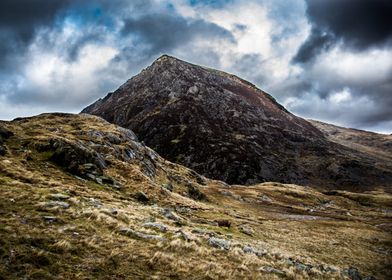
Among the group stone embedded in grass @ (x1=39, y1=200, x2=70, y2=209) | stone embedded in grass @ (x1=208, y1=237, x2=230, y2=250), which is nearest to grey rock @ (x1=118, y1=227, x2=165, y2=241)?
stone embedded in grass @ (x1=208, y1=237, x2=230, y2=250)

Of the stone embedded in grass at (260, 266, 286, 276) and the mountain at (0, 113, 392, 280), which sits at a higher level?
the mountain at (0, 113, 392, 280)

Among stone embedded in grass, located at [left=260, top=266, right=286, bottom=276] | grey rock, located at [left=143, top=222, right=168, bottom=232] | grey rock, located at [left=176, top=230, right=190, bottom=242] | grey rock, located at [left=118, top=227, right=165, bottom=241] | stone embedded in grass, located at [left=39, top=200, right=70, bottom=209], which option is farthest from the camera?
grey rock, located at [left=143, top=222, right=168, bottom=232]

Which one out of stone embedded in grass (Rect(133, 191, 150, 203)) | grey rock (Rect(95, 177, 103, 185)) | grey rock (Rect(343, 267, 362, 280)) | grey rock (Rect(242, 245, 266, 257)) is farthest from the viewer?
grey rock (Rect(95, 177, 103, 185))

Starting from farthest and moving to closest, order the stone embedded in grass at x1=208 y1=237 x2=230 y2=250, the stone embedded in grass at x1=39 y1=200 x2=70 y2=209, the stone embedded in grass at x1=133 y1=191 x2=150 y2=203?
the stone embedded in grass at x1=133 y1=191 x2=150 y2=203
the stone embedded in grass at x1=208 y1=237 x2=230 y2=250
the stone embedded in grass at x1=39 y1=200 x2=70 y2=209

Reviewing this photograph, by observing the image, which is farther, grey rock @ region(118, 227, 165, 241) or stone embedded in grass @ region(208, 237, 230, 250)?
stone embedded in grass @ region(208, 237, 230, 250)

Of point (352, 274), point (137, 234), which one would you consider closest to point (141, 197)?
point (137, 234)

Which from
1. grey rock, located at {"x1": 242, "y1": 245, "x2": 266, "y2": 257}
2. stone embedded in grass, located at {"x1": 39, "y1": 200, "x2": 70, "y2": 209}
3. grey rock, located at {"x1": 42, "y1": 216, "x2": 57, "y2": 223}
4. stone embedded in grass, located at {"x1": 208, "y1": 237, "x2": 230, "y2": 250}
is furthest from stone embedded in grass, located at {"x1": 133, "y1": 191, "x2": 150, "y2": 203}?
grey rock, located at {"x1": 42, "y1": 216, "x2": 57, "y2": 223}

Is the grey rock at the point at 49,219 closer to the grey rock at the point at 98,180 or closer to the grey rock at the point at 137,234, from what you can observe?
the grey rock at the point at 137,234

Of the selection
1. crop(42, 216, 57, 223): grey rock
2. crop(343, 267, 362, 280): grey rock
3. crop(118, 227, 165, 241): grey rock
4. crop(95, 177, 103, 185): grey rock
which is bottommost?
crop(343, 267, 362, 280): grey rock

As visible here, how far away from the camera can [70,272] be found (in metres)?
14.1

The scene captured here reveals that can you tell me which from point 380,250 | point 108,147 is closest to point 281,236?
point 380,250

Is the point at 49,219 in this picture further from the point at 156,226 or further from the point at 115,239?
the point at 156,226

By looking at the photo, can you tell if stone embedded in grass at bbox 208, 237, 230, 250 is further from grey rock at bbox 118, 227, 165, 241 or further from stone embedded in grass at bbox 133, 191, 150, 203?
stone embedded in grass at bbox 133, 191, 150, 203

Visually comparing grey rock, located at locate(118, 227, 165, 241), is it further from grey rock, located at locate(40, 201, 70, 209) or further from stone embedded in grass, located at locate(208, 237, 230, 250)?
grey rock, located at locate(40, 201, 70, 209)
